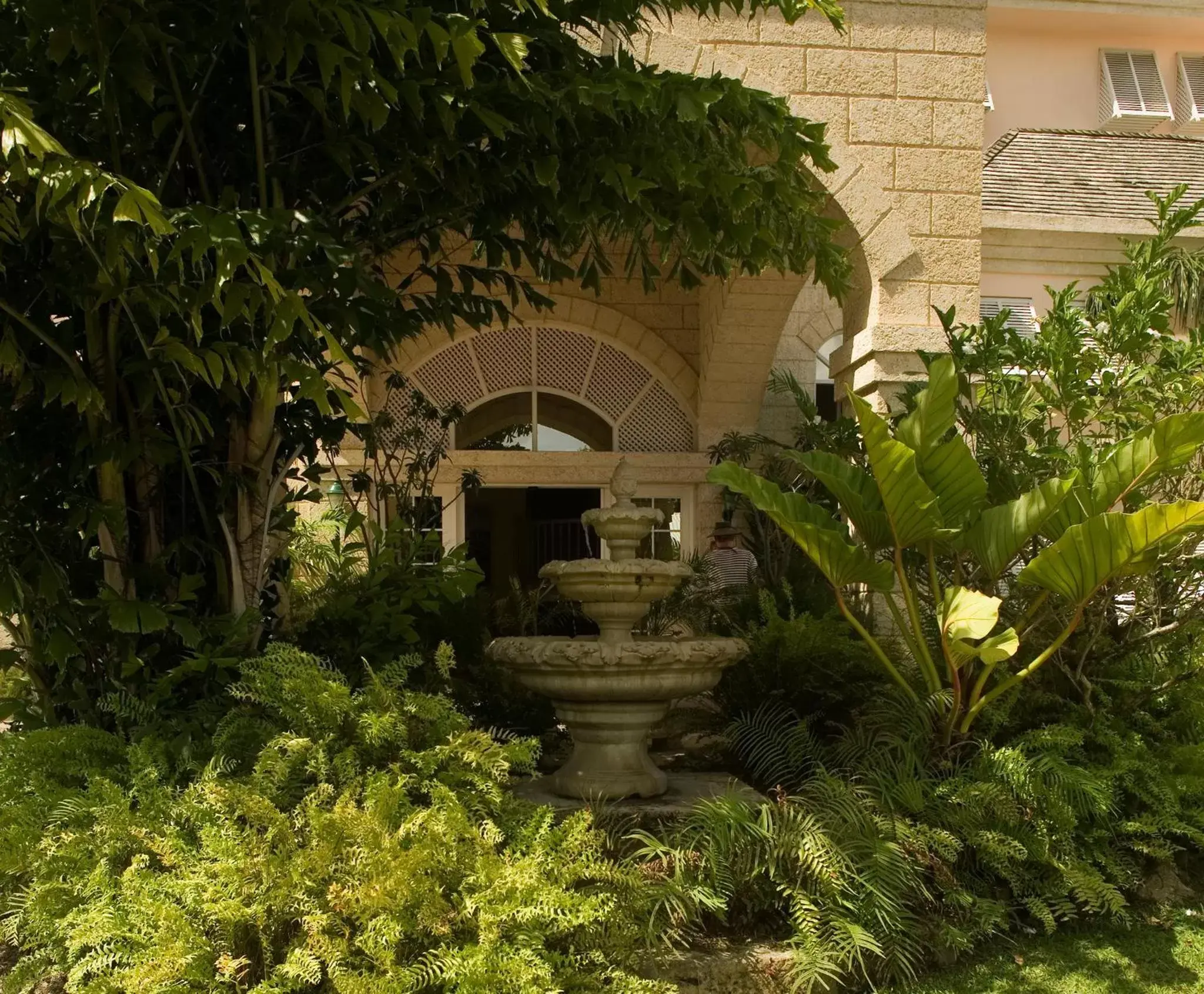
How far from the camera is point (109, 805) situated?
4.01 meters

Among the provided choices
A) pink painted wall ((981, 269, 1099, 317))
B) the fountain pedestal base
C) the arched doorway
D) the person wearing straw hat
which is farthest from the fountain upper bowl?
pink painted wall ((981, 269, 1099, 317))

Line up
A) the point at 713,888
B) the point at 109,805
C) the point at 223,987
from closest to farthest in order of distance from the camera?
the point at 223,987 < the point at 109,805 < the point at 713,888

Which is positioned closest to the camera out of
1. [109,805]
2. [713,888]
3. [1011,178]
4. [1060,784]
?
[109,805]

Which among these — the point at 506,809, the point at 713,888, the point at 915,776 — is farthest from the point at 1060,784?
the point at 506,809

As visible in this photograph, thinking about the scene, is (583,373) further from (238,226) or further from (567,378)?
(238,226)

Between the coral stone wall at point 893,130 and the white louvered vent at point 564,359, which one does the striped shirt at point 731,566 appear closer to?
the coral stone wall at point 893,130

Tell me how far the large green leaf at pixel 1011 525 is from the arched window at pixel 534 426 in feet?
23.9

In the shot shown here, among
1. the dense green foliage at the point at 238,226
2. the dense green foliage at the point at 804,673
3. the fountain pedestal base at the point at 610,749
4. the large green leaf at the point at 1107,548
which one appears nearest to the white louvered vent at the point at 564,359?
the dense green foliage at the point at 804,673

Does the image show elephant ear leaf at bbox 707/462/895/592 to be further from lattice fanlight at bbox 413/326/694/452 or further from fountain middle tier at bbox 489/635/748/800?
lattice fanlight at bbox 413/326/694/452

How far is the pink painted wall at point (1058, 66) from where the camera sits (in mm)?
19406

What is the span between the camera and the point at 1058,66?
64.4ft

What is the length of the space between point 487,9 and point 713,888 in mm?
3537

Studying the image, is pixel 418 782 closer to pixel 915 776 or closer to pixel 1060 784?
pixel 915 776

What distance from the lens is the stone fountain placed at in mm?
4984
